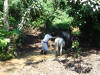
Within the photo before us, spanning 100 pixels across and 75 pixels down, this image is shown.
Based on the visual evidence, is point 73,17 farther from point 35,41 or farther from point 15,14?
point 15,14

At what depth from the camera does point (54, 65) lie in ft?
26.1

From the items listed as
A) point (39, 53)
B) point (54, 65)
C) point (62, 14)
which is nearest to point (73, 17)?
point (62, 14)

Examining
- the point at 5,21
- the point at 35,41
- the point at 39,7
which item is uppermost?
the point at 39,7

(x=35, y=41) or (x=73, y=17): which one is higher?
(x=73, y=17)

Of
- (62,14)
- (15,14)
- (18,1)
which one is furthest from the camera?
(15,14)

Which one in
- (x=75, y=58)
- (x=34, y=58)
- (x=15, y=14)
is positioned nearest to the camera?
(x=75, y=58)

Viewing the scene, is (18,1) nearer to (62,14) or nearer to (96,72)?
(62,14)

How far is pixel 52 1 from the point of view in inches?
579

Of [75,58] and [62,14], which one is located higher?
[62,14]

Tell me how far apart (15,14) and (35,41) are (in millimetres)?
3794

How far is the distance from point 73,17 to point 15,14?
6.44 m

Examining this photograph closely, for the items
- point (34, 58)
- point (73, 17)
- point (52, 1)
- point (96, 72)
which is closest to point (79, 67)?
point (96, 72)

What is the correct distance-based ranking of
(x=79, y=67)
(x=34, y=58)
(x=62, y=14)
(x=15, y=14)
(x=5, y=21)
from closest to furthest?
(x=79, y=67) → (x=34, y=58) → (x=5, y=21) → (x=62, y=14) → (x=15, y=14)

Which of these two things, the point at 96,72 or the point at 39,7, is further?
the point at 39,7
